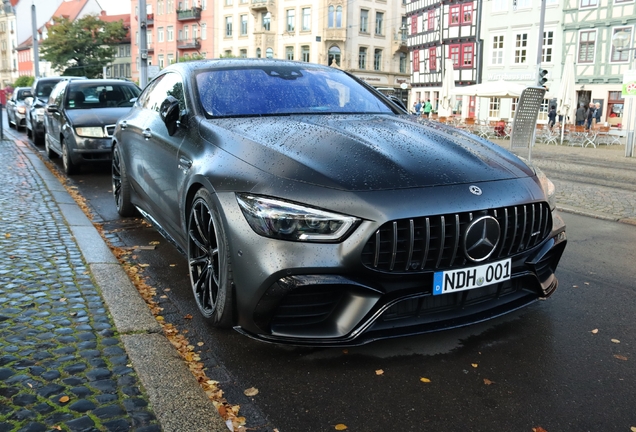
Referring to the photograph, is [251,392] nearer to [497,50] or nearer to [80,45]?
[497,50]

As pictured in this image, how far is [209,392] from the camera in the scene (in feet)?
10.2

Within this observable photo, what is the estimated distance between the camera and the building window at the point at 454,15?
4909 centimetres

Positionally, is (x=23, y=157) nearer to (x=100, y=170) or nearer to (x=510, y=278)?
(x=100, y=170)

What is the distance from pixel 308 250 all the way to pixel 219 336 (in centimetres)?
104

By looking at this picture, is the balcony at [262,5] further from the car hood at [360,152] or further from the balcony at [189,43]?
the car hood at [360,152]

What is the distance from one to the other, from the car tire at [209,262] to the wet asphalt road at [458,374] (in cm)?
20

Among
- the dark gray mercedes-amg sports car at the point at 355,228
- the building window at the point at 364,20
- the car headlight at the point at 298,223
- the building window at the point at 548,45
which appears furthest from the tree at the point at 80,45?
the car headlight at the point at 298,223

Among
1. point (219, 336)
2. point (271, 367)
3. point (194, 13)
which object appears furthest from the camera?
point (194, 13)

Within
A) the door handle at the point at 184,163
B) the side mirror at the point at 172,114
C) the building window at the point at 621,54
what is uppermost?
the building window at the point at 621,54

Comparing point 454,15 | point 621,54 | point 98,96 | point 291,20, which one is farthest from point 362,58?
point 98,96

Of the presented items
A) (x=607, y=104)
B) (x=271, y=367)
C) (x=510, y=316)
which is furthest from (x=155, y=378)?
(x=607, y=104)

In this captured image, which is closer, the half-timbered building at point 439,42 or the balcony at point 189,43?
the half-timbered building at point 439,42

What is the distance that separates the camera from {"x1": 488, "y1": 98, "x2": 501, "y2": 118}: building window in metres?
43.9

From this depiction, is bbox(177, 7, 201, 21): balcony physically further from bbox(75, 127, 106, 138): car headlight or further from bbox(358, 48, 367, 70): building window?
bbox(75, 127, 106, 138): car headlight
